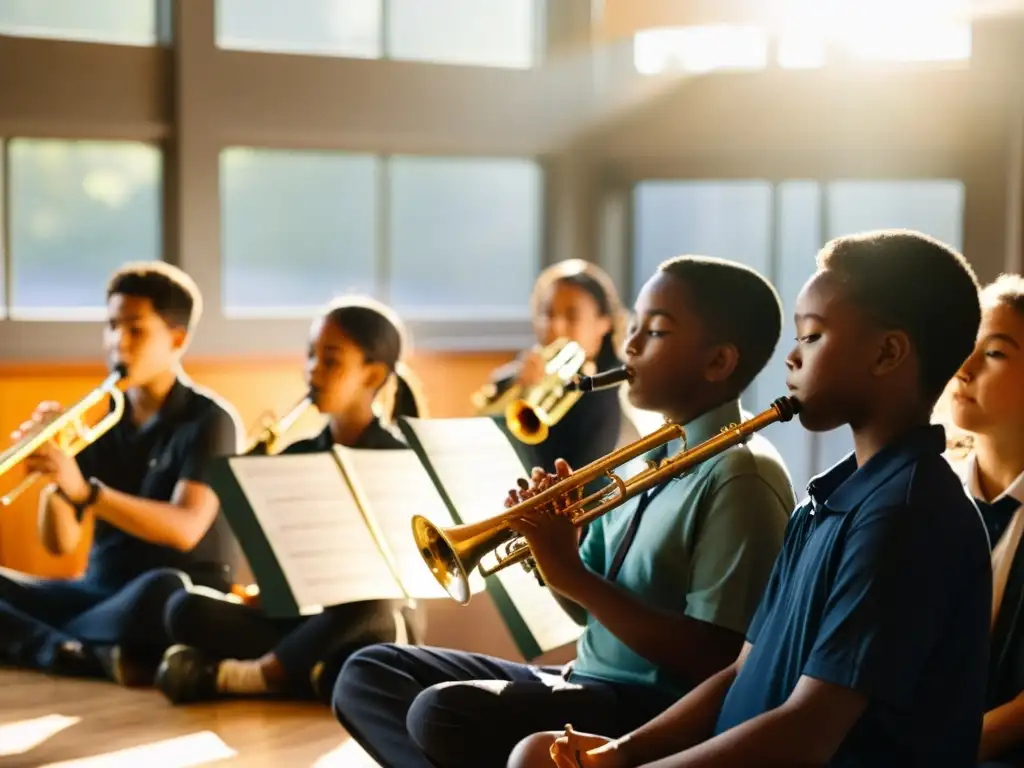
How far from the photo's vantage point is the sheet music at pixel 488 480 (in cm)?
222

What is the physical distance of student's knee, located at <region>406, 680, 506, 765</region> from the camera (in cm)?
193

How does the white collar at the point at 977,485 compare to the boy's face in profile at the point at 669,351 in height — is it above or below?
below

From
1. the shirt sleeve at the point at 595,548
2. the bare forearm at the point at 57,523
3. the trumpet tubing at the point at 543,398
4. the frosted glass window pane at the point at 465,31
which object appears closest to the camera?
the shirt sleeve at the point at 595,548

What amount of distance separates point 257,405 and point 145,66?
1010 millimetres

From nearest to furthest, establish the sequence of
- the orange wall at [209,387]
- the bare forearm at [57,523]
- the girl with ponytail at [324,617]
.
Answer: the girl with ponytail at [324,617] → the bare forearm at [57,523] → the orange wall at [209,387]

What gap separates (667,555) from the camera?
74.1 inches

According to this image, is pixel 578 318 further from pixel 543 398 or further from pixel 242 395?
pixel 242 395

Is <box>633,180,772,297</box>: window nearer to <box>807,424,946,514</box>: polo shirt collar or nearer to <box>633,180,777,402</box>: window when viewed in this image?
<box>633,180,777,402</box>: window

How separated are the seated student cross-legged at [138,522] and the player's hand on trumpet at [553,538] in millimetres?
1625

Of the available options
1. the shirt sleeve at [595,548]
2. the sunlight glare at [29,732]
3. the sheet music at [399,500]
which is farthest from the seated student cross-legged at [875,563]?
the sunlight glare at [29,732]

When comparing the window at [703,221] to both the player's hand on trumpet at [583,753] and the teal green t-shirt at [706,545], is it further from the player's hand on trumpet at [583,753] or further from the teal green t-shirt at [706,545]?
the player's hand on trumpet at [583,753]

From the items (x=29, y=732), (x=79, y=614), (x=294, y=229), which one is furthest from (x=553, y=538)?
(x=294, y=229)

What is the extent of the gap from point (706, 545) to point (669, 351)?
267 mm

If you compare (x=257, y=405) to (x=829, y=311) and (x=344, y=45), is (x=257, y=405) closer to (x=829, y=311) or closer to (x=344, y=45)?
(x=344, y=45)
